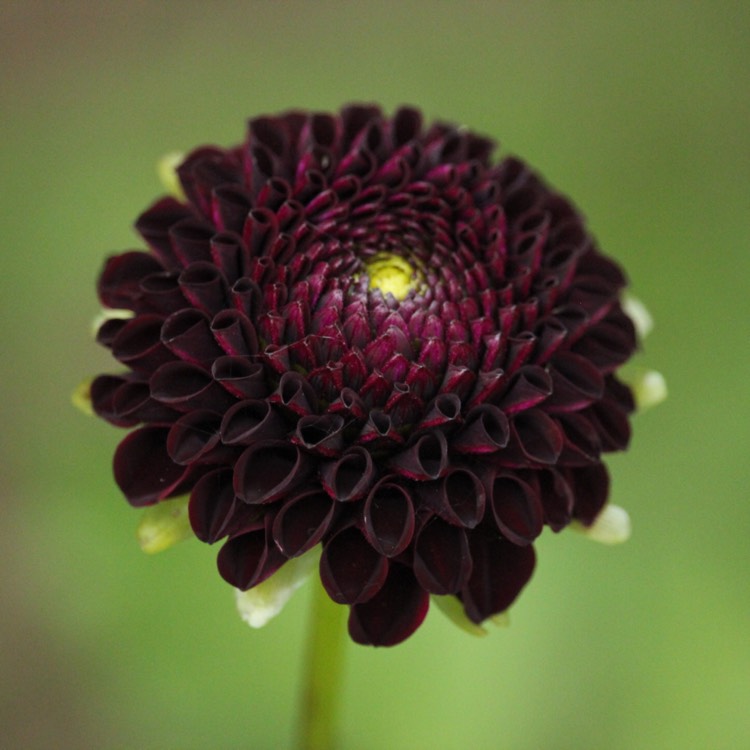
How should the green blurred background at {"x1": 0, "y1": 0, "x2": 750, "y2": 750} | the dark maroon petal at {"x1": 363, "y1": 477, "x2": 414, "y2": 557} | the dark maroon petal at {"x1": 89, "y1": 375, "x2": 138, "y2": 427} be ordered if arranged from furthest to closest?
1. the green blurred background at {"x1": 0, "y1": 0, "x2": 750, "y2": 750}
2. the dark maroon petal at {"x1": 89, "y1": 375, "x2": 138, "y2": 427}
3. the dark maroon petal at {"x1": 363, "y1": 477, "x2": 414, "y2": 557}

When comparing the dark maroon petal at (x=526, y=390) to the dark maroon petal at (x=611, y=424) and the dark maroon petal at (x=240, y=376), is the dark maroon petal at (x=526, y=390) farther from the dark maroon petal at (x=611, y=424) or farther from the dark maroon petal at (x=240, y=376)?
the dark maroon petal at (x=240, y=376)

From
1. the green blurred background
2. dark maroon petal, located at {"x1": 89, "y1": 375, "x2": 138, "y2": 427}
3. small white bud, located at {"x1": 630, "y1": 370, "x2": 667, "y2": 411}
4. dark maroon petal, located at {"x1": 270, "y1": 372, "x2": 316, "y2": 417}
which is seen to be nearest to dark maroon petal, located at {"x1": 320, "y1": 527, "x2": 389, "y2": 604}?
dark maroon petal, located at {"x1": 270, "y1": 372, "x2": 316, "y2": 417}

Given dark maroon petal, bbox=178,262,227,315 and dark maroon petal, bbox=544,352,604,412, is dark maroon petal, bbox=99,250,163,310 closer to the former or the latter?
dark maroon petal, bbox=178,262,227,315

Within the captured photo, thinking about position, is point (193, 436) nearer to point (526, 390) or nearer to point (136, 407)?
point (136, 407)

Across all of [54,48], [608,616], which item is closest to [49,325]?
[54,48]

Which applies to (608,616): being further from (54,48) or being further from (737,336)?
(54,48)

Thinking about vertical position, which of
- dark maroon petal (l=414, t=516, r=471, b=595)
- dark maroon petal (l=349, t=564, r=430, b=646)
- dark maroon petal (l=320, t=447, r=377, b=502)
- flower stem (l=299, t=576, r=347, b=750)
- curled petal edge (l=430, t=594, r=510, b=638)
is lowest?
flower stem (l=299, t=576, r=347, b=750)

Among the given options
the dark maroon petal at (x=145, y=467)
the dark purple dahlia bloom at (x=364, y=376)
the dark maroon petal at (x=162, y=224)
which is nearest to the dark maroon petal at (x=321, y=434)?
the dark purple dahlia bloom at (x=364, y=376)

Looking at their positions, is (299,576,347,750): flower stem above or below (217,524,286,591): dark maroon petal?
below
